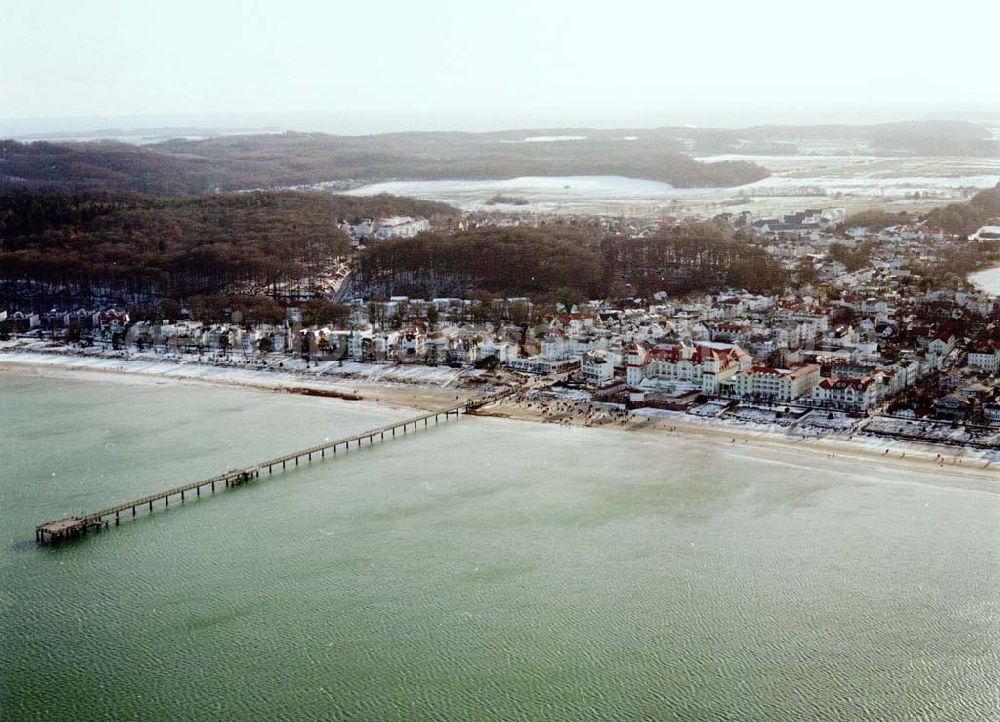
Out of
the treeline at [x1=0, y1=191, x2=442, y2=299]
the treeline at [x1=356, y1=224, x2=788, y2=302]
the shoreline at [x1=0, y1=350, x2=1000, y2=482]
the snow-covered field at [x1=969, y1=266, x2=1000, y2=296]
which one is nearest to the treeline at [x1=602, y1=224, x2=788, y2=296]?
the treeline at [x1=356, y1=224, x2=788, y2=302]

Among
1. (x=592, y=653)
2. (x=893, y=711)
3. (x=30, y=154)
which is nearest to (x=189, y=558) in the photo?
(x=592, y=653)

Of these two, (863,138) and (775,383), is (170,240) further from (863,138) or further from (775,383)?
(863,138)

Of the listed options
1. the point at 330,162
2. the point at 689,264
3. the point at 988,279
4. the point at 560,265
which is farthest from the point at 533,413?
the point at 330,162

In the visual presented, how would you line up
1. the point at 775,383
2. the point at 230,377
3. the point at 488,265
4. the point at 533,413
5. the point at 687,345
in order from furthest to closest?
the point at 488,265, the point at 230,377, the point at 687,345, the point at 775,383, the point at 533,413

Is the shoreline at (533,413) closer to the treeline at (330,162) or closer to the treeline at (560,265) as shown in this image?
the treeline at (560,265)

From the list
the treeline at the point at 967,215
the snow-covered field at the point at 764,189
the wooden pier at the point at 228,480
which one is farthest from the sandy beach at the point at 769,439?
the snow-covered field at the point at 764,189

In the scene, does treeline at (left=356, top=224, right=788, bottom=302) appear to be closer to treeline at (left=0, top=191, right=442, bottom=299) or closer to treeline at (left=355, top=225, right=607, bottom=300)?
treeline at (left=355, top=225, right=607, bottom=300)
